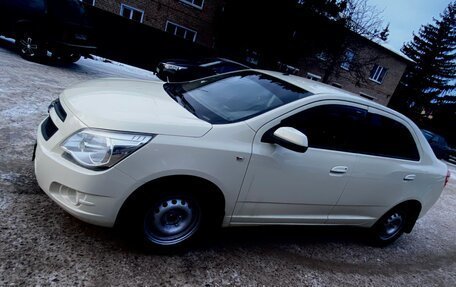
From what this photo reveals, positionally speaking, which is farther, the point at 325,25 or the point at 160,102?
the point at 325,25

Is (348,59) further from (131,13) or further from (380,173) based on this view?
(380,173)

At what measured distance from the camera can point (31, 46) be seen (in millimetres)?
9062

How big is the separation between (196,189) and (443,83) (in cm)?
4183

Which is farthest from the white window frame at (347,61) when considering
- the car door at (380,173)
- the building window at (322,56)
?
the car door at (380,173)

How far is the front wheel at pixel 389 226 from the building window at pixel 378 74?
26.0 meters

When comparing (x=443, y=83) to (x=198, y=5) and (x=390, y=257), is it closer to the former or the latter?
(x=198, y=5)

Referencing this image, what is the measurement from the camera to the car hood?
2.46 m

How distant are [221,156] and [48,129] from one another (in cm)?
152

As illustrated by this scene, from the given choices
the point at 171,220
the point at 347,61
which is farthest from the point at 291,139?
the point at 347,61

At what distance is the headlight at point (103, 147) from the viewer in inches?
92.7

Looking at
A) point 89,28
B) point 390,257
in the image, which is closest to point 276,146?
point 390,257

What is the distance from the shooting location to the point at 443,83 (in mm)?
36094

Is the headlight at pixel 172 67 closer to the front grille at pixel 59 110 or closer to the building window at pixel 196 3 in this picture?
the front grille at pixel 59 110

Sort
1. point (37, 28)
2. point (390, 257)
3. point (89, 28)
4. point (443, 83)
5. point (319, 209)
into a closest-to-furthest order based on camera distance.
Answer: point (319, 209), point (390, 257), point (37, 28), point (89, 28), point (443, 83)
